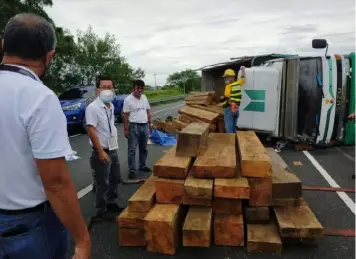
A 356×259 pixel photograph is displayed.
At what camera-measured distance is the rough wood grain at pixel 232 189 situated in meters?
3.64

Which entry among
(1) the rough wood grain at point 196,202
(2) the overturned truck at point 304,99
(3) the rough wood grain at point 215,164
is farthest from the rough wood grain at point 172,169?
(2) the overturned truck at point 304,99

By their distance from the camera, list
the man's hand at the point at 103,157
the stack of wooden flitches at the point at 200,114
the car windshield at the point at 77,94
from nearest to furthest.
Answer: the man's hand at the point at 103,157 → the stack of wooden flitches at the point at 200,114 → the car windshield at the point at 77,94

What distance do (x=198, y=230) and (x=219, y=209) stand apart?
0.41 metres

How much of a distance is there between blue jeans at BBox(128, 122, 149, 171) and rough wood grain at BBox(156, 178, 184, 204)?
113 inches

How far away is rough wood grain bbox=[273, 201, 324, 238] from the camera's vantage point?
358cm

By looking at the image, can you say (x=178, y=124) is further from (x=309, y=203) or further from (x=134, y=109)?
(x=309, y=203)

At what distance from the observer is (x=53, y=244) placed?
5.98ft

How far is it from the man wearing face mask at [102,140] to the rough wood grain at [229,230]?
1.56m

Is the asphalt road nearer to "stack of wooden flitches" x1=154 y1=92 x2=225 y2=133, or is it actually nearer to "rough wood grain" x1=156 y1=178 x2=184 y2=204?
"rough wood grain" x1=156 y1=178 x2=184 y2=204

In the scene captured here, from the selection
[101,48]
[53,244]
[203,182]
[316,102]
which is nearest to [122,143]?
[316,102]

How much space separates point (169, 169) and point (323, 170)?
431 cm

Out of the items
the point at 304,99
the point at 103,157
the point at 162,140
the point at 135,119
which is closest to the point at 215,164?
the point at 103,157

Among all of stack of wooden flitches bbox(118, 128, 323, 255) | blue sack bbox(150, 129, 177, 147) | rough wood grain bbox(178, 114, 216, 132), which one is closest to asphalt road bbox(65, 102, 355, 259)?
stack of wooden flitches bbox(118, 128, 323, 255)

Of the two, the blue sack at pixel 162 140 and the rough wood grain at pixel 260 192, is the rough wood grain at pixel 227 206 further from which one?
the blue sack at pixel 162 140
